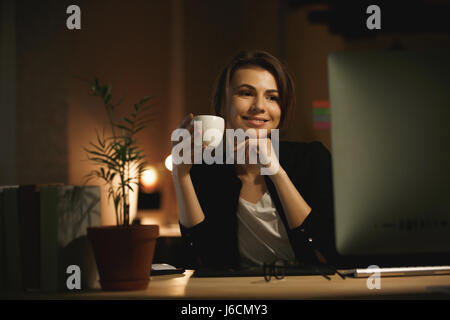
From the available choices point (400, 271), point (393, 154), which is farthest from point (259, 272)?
point (393, 154)

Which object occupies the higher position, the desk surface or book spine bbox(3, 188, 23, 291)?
book spine bbox(3, 188, 23, 291)

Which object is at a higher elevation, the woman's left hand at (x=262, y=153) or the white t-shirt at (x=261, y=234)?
the woman's left hand at (x=262, y=153)

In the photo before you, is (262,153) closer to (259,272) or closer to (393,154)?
(259,272)

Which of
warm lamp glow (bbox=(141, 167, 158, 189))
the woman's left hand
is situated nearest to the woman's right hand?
the woman's left hand

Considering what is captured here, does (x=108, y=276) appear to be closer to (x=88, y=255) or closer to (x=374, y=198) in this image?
(x=88, y=255)

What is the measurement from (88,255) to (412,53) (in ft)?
2.45

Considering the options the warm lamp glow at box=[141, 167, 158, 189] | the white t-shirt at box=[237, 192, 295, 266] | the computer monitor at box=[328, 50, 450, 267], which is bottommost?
the white t-shirt at box=[237, 192, 295, 266]

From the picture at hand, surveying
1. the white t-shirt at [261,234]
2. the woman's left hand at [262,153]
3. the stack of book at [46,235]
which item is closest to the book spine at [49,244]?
the stack of book at [46,235]

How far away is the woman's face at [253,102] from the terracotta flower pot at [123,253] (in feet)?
2.76

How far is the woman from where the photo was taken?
1425 millimetres

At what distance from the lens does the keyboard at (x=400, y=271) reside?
93 cm

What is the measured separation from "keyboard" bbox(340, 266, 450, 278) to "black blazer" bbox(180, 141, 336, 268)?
0.35 meters

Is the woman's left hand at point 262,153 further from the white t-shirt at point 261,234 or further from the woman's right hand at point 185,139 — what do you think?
the white t-shirt at point 261,234

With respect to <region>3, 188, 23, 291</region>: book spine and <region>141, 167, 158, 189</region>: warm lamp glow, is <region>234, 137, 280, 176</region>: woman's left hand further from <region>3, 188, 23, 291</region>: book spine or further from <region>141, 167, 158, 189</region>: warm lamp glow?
<region>141, 167, 158, 189</region>: warm lamp glow
